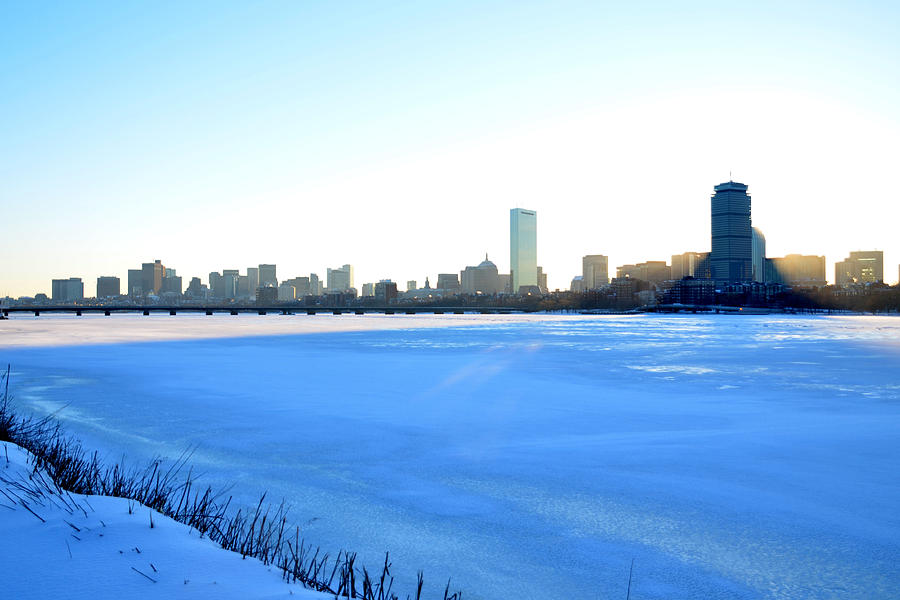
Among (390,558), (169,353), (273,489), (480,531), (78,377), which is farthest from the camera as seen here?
(169,353)

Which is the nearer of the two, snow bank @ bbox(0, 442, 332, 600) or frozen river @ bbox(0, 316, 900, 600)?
snow bank @ bbox(0, 442, 332, 600)

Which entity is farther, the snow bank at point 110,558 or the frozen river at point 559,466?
the frozen river at point 559,466

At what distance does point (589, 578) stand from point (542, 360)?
21.4m

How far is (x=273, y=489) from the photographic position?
775cm

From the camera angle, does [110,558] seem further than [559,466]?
No

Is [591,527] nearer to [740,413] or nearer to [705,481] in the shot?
[705,481]

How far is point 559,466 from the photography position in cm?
884

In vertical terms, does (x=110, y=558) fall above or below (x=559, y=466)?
above

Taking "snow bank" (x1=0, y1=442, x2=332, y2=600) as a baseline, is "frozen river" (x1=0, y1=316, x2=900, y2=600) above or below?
below

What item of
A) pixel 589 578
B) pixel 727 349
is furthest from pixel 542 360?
pixel 589 578

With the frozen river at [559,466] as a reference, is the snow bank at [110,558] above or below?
above

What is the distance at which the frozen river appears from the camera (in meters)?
5.50

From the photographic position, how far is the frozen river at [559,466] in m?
5.50

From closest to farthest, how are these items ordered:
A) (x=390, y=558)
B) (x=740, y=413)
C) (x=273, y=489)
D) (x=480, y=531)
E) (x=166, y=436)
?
1. (x=390, y=558)
2. (x=480, y=531)
3. (x=273, y=489)
4. (x=166, y=436)
5. (x=740, y=413)
